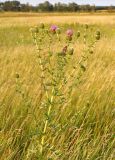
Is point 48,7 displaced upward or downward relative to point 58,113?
downward

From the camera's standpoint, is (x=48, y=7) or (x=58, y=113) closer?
(x=58, y=113)

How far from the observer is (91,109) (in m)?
3.17

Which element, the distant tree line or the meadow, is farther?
the distant tree line

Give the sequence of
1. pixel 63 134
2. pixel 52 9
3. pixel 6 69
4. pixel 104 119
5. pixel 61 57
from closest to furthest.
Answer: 1. pixel 61 57
2. pixel 63 134
3. pixel 104 119
4. pixel 6 69
5. pixel 52 9

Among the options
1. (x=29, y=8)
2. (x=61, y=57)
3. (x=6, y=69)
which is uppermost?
(x=61, y=57)

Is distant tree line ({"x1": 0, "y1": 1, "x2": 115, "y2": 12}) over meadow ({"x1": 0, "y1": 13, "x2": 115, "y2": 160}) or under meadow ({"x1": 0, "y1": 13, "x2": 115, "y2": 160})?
under

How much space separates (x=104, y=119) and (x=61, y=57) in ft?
3.02

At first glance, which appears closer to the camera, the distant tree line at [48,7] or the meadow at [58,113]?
the meadow at [58,113]

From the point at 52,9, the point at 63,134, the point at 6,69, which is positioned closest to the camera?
the point at 63,134

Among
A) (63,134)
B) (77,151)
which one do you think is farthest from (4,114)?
(77,151)

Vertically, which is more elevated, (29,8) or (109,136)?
(109,136)

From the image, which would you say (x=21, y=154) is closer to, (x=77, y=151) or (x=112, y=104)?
(x=77, y=151)

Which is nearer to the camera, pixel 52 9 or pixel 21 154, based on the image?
pixel 21 154

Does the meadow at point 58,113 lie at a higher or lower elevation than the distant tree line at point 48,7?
higher
